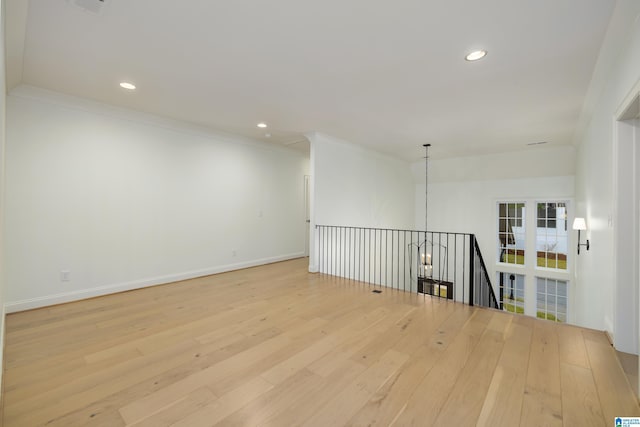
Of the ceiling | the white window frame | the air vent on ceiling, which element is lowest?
the white window frame

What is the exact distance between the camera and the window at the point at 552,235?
6531mm

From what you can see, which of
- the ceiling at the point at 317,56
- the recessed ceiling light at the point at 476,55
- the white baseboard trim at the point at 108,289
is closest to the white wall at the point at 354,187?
the ceiling at the point at 317,56

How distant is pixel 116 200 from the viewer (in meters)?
3.74

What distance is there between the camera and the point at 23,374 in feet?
6.36

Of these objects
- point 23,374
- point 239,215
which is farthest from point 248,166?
point 23,374

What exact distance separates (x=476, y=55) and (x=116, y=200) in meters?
4.57

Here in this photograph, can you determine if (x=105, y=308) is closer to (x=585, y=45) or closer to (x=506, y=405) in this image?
(x=506, y=405)

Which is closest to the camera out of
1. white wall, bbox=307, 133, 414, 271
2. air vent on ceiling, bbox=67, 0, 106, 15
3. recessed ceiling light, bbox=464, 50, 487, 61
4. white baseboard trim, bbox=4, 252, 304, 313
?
air vent on ceiling, bbox=67, 0, 106, 15

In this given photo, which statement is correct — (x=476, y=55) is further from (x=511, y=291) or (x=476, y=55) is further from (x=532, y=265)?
(x=511, y=291)

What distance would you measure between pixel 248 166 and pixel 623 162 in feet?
16.3

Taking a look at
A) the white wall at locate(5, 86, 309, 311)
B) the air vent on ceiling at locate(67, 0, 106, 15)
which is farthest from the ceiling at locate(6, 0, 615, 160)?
the white wall at locate(5, 86, 309, 311)

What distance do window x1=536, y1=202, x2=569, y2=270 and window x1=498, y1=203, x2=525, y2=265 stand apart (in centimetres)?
34

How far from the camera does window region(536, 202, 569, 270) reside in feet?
21.4

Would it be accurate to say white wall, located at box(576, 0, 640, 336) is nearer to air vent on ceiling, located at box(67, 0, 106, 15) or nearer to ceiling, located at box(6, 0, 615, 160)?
ceiling, located at box(6, 0, 615, 160)
